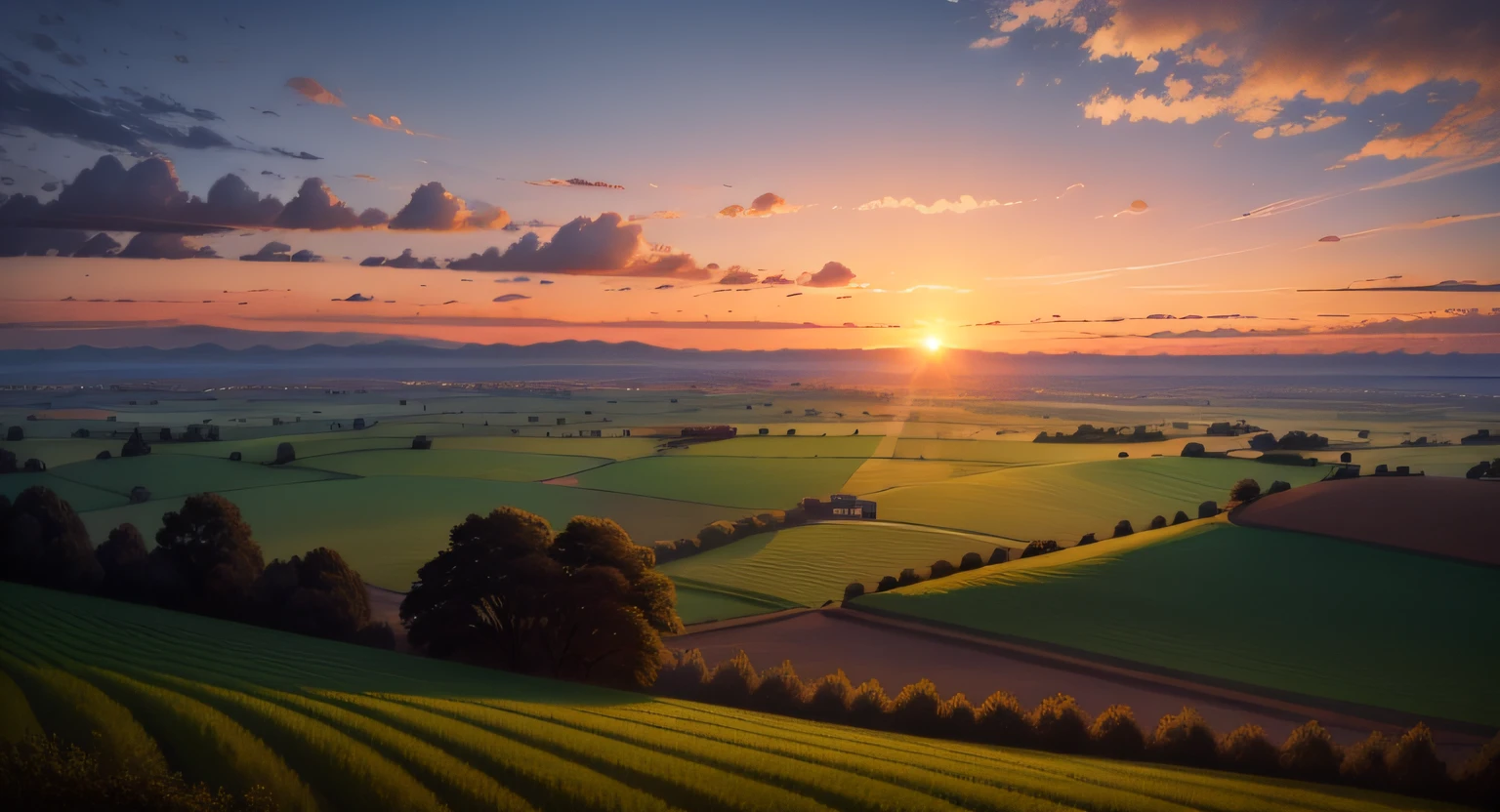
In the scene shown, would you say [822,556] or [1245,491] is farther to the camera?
[1245,491]

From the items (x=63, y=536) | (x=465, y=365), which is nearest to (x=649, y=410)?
(x=465, y=365)

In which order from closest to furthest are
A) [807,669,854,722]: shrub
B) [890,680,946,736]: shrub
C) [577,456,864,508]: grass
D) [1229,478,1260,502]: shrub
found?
[890,680,946,736]: shrub
[807,669,854,722]: shrub
[1229,478,1260,502]: shrub
[577,456,864,508]: grass

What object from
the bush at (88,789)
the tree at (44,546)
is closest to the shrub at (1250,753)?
the bush at (88,789)

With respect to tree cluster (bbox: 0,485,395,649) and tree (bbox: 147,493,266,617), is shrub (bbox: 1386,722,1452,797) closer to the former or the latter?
tree cluster (bbox: 0,485,395,649)

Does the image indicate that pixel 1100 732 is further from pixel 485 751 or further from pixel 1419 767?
pixel 485 751

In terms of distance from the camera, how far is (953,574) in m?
23.8

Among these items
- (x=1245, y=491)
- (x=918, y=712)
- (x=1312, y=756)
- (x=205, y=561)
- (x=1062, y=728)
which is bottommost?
(x=918, y=712)

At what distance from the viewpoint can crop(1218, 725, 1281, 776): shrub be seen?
1145 cm

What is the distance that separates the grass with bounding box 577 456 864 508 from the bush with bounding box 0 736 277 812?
25440 mm

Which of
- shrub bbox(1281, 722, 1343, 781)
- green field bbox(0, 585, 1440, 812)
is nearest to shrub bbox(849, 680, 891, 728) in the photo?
green field bbox(0, 585, 1440, 812)

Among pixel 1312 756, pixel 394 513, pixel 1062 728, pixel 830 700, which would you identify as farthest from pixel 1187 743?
pixel 394 513

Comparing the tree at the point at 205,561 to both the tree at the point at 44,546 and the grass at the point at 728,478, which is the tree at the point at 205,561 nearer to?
the tree at the point at 44,546

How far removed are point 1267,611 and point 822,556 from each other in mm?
13123

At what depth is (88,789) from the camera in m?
6.54
